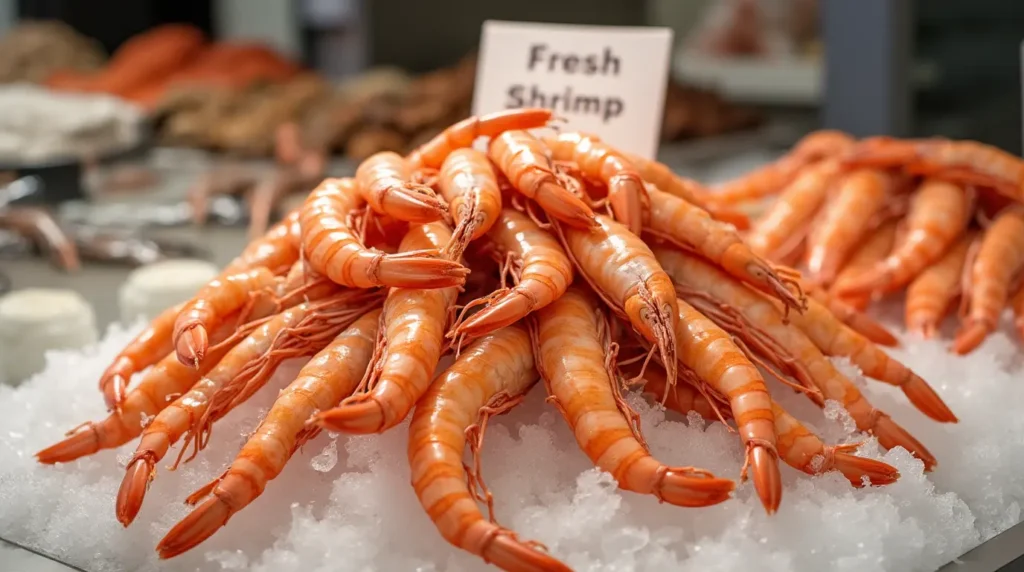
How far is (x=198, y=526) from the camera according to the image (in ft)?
3.19

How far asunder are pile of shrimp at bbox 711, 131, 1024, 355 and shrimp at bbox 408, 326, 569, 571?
0.57 meters

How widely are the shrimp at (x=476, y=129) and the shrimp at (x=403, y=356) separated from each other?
156mm

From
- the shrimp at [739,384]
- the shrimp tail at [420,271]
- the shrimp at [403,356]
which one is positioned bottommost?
the shrimp at [739,384]

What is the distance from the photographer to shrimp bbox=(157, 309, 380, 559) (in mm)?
977

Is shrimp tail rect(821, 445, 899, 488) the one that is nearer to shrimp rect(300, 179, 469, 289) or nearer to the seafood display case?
the seafood display case

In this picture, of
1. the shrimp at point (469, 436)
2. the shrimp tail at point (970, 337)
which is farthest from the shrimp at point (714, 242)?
the shrimp tail at point (970, 337)

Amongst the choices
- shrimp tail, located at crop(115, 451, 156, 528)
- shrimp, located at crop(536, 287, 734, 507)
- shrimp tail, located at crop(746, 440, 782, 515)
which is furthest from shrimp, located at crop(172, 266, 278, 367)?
shrimp tail, located at crop(746, 440, 782, 515)

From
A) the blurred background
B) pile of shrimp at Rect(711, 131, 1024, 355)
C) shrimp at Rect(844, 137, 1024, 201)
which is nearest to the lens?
pile of shrimp at Rect(711, 131, 1024, 355)

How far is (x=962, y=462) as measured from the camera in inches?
47.5

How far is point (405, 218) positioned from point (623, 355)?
0.97 ft

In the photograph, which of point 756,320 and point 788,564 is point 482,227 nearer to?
point 756,320

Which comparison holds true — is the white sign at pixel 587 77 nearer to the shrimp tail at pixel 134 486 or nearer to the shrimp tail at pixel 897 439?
the shrimp tail at pixel 897 439

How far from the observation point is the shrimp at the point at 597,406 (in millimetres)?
955

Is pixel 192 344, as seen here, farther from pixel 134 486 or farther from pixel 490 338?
pixel 490 338
